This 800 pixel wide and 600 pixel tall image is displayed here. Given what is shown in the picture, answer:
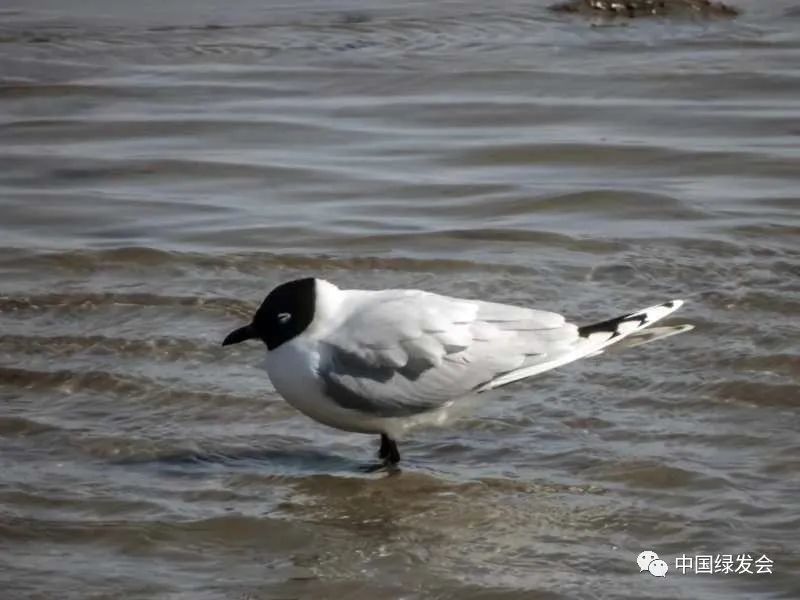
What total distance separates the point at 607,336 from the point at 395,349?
0.75m

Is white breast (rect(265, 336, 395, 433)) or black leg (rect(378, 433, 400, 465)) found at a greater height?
white breast (rect(265, 336, 395, 433))

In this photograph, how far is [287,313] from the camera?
6.25 metres

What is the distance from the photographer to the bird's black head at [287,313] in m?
6.24

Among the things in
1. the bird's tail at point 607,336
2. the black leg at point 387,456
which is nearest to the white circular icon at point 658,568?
the bird's tail at point 607,336

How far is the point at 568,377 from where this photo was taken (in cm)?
698

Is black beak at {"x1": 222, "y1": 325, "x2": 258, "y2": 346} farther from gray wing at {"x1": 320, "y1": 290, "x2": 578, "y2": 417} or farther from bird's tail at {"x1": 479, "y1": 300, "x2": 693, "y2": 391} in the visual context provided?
bird's tail at {"x1": 479, "y1": 300, "x2": 693, "y2": 391}

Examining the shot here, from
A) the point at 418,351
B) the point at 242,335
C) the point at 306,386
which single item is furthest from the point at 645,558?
the point at 242,335

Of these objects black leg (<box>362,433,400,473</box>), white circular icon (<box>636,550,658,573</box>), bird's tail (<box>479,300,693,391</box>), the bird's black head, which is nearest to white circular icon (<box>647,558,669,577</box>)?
white circular icon (<box>636,550,658,573</box>)

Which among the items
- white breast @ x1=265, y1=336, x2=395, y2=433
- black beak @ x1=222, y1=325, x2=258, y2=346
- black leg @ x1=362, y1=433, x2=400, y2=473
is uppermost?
black beak @ x1=222, y1=325, x2=258, y2=346

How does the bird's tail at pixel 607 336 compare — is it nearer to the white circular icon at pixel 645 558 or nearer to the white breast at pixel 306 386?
the white breast at pixel 306 386

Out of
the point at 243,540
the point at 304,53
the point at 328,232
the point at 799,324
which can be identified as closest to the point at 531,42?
the point at 304,53

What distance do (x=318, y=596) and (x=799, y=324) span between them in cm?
282

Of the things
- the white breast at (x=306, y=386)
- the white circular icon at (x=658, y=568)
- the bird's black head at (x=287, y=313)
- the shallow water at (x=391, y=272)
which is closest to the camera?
the white circular icon at (x=658, y=568)

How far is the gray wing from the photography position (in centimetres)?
613
